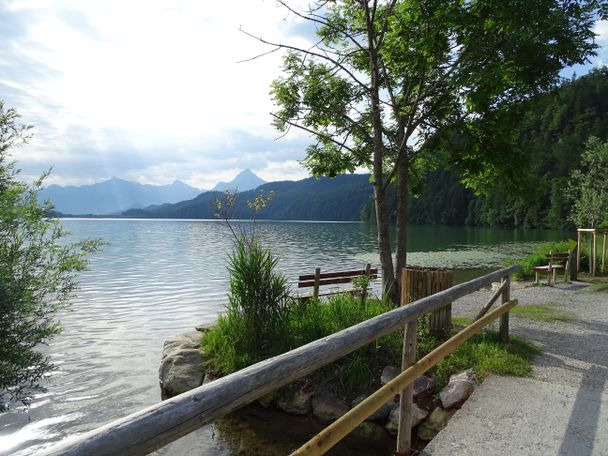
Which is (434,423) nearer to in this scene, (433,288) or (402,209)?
(433,288)

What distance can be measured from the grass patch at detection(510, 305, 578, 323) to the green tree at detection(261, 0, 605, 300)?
11.2ft

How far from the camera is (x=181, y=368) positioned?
8.55 meters

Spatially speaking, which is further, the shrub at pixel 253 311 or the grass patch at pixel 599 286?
the grass patch at pixel 599 286

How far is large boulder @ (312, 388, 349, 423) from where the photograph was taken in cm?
686

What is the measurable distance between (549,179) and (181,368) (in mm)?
95310

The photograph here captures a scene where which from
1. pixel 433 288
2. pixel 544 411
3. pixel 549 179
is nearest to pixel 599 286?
pixel 433 288

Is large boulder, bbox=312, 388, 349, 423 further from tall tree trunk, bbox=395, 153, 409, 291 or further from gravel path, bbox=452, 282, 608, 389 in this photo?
tall tree trunk, bbox=395, 153, 409, 291

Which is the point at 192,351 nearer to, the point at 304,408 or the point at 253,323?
the point at 253,323

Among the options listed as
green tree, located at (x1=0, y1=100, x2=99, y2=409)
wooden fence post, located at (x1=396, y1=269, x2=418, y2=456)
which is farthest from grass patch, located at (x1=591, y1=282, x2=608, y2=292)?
green tree, located at (x1=0, y1=100, x2=99, y2=409)

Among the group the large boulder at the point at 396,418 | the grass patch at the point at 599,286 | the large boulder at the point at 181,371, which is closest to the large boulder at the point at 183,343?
the large boulder at the point at 181,371

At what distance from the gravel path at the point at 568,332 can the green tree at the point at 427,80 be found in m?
3.33

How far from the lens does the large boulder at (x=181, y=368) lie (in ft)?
27.4

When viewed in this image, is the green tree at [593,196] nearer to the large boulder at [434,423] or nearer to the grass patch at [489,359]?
the grass patch at [489,359]

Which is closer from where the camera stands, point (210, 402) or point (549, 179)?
point (210, 402)
